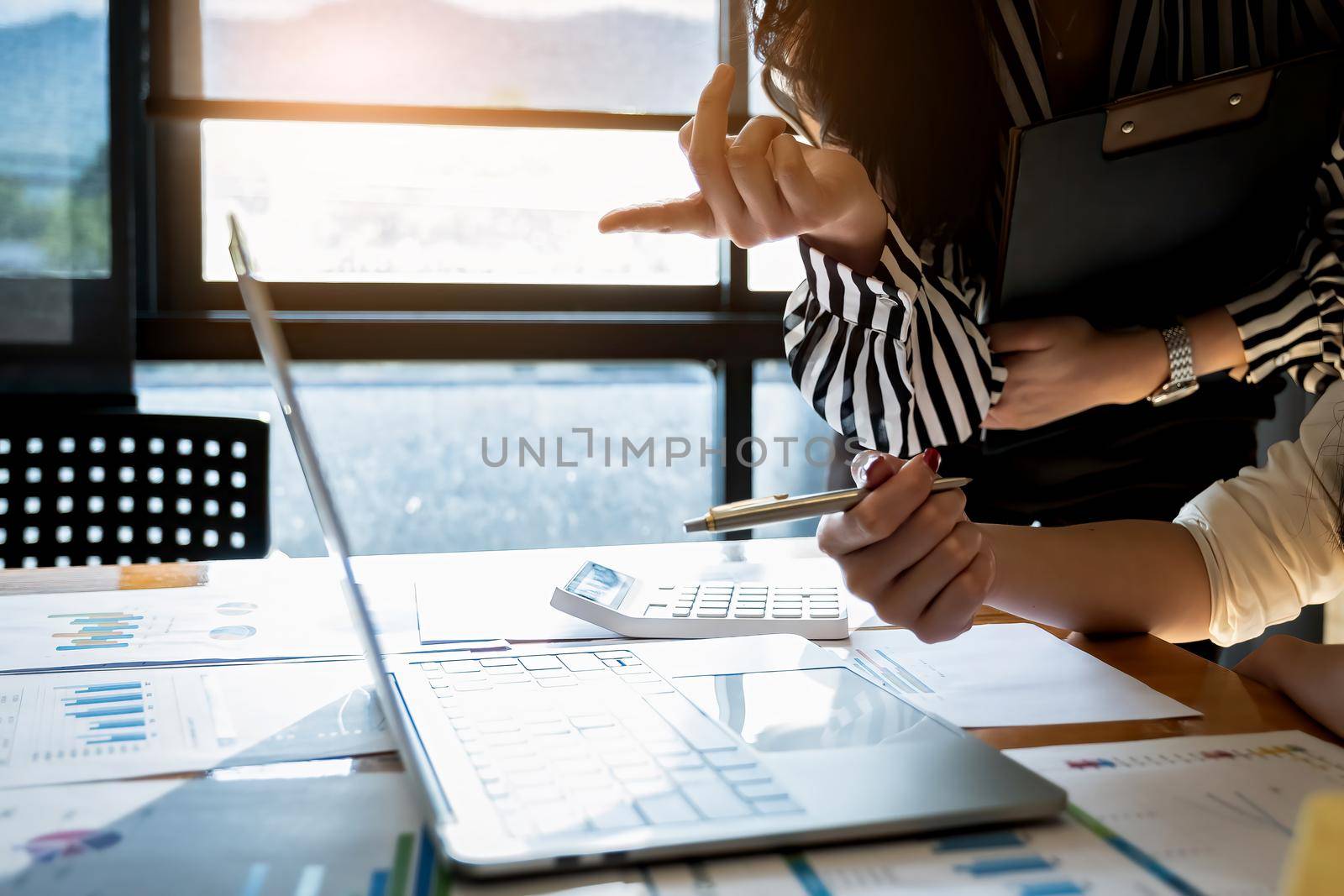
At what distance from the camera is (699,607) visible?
30.7 inches

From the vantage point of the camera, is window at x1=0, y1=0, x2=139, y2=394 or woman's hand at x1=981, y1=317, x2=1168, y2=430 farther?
window at x1=0, y1=0, x2=139, y2=394

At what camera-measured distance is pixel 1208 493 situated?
84 cm

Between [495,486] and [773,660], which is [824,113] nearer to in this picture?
[773,660]

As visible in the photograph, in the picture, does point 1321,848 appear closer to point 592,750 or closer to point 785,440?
point 592,750

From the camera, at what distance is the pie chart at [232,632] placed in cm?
74

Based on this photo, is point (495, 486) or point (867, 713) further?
point (495, 486)

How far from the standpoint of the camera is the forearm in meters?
0.76

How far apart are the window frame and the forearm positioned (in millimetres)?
1275

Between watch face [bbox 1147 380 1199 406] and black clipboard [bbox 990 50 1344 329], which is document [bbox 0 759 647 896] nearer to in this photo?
black clipboard [bbox 990 50 1344 329]

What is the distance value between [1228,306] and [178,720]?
1030mm

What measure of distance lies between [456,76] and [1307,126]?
1427mm

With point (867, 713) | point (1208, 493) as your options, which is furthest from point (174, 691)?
point (1208, 493)

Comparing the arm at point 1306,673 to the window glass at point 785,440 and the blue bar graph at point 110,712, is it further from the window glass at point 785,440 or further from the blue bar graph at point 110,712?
the window glass at point 785,440

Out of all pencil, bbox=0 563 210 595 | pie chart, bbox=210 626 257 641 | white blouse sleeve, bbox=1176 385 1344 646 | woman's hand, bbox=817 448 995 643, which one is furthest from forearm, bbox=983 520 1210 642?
pencil, bbox=0 563 210 595
